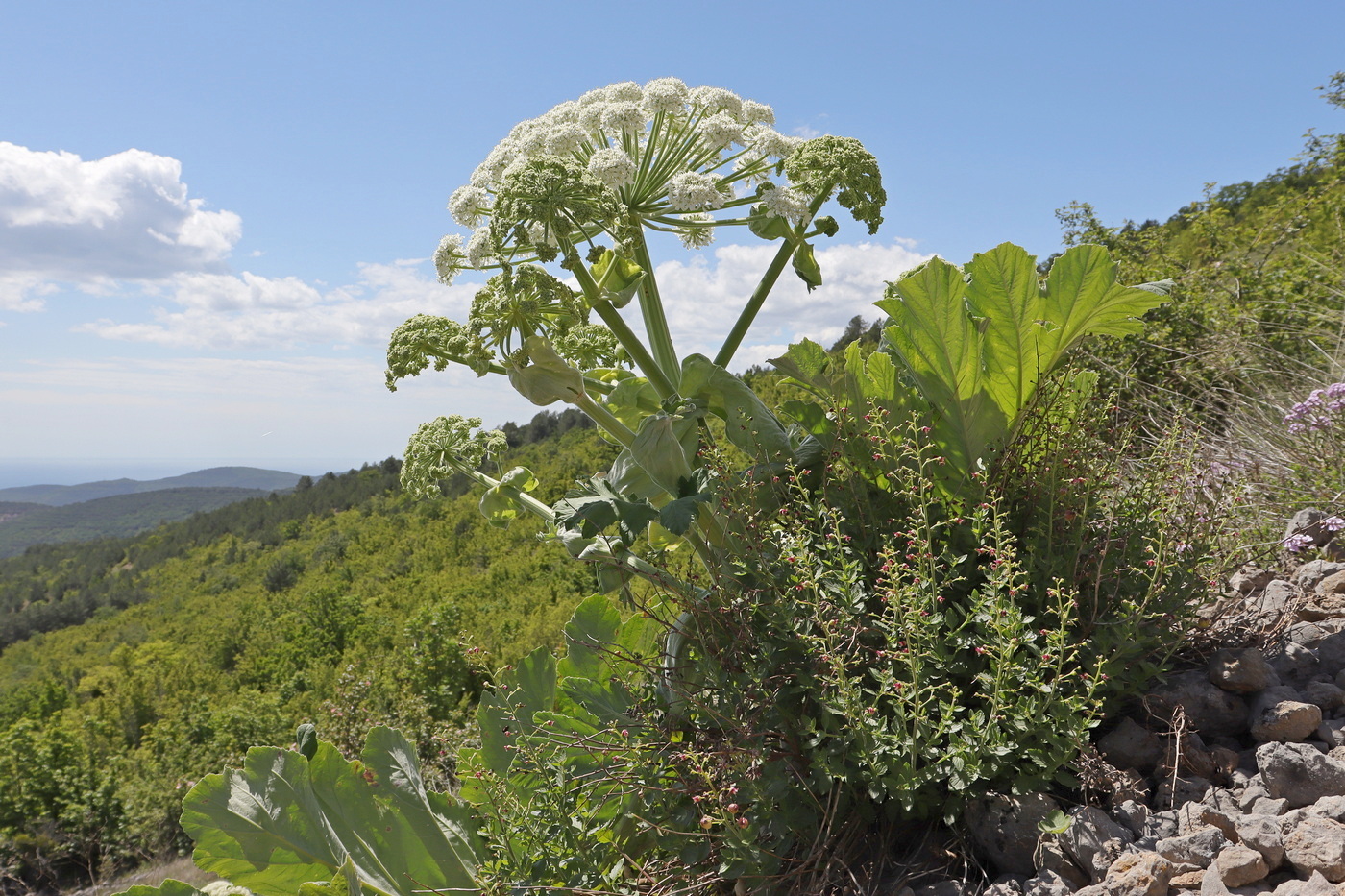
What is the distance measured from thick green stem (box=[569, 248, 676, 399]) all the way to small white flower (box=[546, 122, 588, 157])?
12.3 inches

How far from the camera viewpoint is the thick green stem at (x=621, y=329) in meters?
1.83

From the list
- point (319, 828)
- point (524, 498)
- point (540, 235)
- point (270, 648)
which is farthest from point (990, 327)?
point (270, 648)

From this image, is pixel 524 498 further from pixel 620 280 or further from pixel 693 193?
pixel 693 193

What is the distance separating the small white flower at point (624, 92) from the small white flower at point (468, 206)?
423mm

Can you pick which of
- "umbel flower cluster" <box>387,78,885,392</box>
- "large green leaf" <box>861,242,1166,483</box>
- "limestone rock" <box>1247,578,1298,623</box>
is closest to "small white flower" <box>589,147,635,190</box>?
"umbel flower cluster" <box>387,78,885,392</box>

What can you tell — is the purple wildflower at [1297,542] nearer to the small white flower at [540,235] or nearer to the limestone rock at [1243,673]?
the limestone rock at [1243,673]

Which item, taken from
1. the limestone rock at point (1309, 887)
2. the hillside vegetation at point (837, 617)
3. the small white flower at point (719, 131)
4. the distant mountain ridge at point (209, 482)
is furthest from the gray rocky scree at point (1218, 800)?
the distant mountain ridge at point (209, 482)

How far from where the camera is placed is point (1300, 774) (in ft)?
4.89

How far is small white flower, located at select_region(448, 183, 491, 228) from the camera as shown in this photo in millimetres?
2014

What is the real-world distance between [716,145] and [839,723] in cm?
141

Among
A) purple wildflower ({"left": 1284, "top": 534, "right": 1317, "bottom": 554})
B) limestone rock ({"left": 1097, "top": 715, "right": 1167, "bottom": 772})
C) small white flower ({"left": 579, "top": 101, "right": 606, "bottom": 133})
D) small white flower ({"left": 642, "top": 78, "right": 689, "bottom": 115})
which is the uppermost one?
small white flower ({"left": 642, "top": 78, "right": 689, "bottom": 115})

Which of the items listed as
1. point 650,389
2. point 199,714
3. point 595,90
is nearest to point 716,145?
point 595,90

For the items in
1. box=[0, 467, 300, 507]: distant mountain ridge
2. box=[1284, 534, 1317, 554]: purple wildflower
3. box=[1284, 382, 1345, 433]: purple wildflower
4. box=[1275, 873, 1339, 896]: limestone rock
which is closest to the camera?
box=[1275, 873, 1339, 896]: limestone rock

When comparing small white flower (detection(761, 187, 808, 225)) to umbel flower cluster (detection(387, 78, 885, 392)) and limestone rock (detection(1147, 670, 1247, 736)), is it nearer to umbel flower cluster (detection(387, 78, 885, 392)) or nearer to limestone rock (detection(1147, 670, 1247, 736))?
umbel flower cluster (detection(387, 78, 885, 392))
